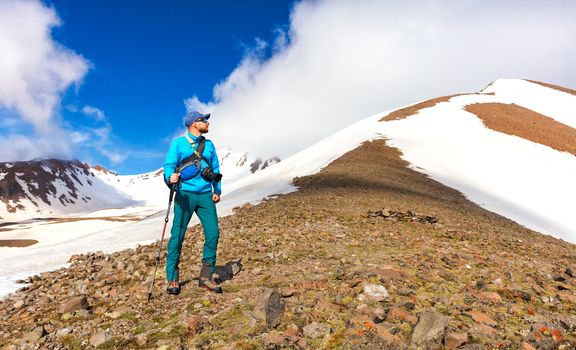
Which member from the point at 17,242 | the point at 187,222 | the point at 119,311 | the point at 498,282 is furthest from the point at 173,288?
the point at 17,242

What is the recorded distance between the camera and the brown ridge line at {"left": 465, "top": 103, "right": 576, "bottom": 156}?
50.8 metres

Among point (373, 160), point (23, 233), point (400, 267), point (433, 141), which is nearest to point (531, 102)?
point (433, 141)

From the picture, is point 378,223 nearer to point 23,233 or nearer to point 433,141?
point 433,141

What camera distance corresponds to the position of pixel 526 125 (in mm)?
55812

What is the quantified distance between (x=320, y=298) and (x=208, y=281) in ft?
8.40

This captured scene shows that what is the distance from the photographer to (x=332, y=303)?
6.09 metres

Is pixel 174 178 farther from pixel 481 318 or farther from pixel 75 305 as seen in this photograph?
pixel 481 318

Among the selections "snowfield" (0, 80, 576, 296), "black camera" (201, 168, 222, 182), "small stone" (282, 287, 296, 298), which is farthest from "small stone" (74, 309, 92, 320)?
"snowfield" (0, 80, 576, 296)

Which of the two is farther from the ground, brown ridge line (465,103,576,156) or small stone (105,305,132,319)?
brown ridge line (465,103,576,156)

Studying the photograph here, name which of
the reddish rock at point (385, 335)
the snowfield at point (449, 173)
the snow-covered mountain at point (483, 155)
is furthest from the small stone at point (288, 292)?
the snow-covered mountain at point (483, 155)

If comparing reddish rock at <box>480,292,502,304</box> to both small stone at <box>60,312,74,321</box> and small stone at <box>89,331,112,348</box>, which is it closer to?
small stone at <box>89,331,112,348</box>

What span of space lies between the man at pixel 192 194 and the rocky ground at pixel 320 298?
695 millimetres

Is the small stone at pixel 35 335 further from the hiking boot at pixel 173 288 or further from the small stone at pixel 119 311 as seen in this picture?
the hiking boot at pixel 173 288

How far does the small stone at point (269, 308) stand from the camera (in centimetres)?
553
